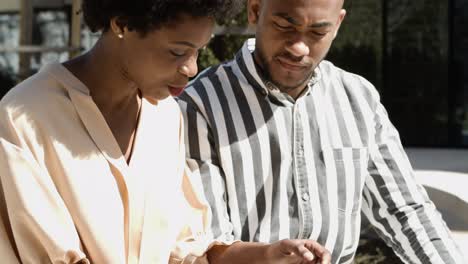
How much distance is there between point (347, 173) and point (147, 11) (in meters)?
0.85

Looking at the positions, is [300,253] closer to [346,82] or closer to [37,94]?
[37,94]

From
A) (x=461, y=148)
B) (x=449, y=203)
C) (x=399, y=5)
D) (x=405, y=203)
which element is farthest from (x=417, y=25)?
(x=405, y=203)

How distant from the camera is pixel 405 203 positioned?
2750mm

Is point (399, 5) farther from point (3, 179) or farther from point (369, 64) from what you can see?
point (3, 179)

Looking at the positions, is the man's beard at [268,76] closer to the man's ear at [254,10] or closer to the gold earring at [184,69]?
the man's ear at [254,10]

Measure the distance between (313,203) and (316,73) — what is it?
1.20 feet

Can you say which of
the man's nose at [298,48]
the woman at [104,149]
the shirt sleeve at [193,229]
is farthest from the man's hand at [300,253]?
the man's nose at [298,48]

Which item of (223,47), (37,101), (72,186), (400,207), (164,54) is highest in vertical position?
(164,54)

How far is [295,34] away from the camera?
8.14 feet

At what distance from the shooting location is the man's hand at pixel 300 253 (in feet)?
A: 7.02

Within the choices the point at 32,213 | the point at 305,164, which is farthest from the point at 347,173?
the point at 32,213

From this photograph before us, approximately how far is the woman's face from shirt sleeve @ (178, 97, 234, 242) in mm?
399

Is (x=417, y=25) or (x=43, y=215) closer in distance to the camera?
(x=43, y=215)

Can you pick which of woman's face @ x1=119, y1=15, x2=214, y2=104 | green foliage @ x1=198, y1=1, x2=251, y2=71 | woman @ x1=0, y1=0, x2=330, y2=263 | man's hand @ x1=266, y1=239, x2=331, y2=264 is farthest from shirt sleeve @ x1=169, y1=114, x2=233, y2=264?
green foliage @ x1=198, y1=1, x2=251, y2=71
